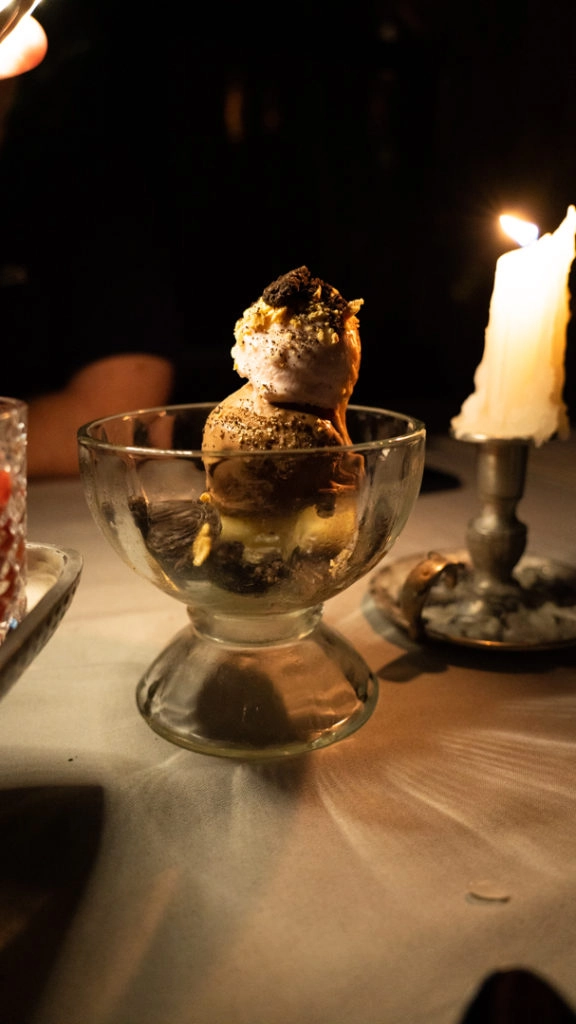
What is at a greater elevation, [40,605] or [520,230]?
[520,230]

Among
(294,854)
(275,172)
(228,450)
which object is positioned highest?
(275,172)

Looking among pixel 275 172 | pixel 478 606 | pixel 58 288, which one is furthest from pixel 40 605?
pixel 275 172

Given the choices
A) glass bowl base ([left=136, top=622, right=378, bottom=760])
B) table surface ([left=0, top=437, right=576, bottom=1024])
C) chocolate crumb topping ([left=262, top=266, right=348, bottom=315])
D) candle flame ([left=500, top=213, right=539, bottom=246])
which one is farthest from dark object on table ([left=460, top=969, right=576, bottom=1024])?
candle flame ([left=500, top=213, right=539, bottom=246])

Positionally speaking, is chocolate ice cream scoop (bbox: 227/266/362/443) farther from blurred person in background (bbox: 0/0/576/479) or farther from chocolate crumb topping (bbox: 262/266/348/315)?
blurred person in background (bbox: 0/0/576/479)

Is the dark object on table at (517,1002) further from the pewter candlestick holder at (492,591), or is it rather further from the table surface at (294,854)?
the pewter candlestick holder at (492,591)

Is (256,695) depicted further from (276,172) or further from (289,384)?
(276,172)

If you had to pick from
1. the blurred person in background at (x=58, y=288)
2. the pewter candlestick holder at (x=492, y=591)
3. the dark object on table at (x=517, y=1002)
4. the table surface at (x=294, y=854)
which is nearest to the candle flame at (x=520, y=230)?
the pewter candlestick holder at (x=492, y=591)
